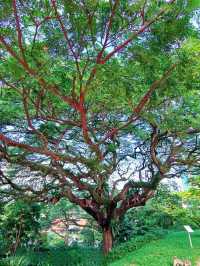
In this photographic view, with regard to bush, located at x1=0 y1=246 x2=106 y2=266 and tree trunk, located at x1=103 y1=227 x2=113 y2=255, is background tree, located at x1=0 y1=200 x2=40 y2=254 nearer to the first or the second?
bush, located at x1=0 y1=246 x2=106 y2=266

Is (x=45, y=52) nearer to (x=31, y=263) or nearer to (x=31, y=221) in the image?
(x=31, y=263)

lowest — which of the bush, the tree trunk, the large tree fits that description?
the bush

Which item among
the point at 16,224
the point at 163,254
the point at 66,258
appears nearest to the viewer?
the point at 163,254

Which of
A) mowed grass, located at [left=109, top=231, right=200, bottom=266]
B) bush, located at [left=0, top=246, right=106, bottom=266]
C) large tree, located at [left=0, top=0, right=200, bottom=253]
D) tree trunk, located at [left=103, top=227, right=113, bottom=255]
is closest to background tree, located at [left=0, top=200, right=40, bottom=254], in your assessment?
bush, located at [left=0, top=246, right=106, bottom=266]

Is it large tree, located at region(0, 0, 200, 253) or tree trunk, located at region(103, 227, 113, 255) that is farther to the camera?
→ tree trunk, located at region(103, 227, 113, 255)

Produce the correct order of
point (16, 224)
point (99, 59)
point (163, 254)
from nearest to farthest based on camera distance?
point (99, 59)
point (163, 254)
point (16, 224)

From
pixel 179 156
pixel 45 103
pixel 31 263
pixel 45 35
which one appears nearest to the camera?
pixel 45 35

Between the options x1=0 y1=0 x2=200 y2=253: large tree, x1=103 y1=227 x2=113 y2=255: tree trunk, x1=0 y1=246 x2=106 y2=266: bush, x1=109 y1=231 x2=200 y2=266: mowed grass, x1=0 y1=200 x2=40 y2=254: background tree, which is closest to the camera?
x1=0 y1=0 x2=200 y2=253: large tree

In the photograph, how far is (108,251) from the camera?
9.38 m

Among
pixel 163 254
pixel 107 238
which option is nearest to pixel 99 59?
pixel 163 254

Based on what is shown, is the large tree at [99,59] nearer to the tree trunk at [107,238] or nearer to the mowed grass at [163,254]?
the mowed grass at [163,254]

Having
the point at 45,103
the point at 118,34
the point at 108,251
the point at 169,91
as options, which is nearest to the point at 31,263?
the point at 108,251

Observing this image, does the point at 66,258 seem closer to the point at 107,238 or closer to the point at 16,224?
the point at 107,238

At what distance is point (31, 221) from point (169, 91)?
8654 millimetres
